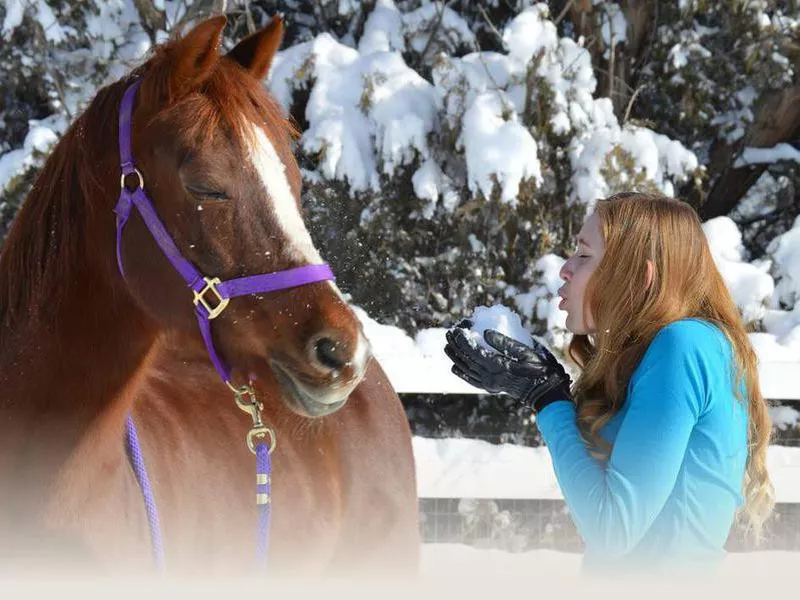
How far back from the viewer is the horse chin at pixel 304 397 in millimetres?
1733

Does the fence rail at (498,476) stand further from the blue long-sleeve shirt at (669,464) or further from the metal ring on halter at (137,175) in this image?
the blue long-sleeve shirt at (669,464)

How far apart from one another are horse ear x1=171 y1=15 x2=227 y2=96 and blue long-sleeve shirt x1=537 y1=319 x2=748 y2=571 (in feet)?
3.35

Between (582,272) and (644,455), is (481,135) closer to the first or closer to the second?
(582,272)

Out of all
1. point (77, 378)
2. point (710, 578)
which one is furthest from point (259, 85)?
point (710, 578)

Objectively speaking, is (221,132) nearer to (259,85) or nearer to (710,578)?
(259,85)

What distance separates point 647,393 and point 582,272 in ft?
1.03

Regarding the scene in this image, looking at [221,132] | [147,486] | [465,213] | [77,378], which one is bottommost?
[465,213]

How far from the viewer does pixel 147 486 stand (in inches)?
75.6

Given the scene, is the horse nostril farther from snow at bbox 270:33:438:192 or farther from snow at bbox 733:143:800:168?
snow at bbox 733:143:800:168

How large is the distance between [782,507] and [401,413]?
2140 millimetres

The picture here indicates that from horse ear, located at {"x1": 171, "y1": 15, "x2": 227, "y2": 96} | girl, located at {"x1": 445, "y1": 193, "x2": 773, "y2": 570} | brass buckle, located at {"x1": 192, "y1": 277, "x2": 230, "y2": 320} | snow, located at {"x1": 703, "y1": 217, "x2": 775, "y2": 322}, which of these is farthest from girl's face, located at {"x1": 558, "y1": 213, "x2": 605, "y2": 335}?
snow, located at {"x1": 703, "y1": 217, "x2": 775, "y2": 322}

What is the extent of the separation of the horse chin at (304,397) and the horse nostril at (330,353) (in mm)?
56

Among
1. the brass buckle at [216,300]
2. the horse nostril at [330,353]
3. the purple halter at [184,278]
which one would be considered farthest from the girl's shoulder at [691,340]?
the brass buckle at [216,300]

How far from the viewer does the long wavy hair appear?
1555 millimetres
